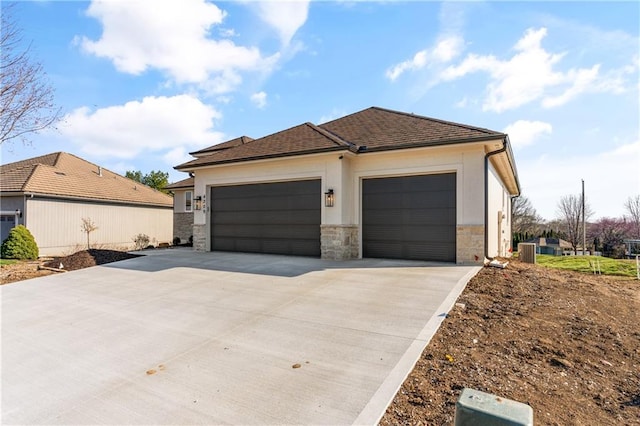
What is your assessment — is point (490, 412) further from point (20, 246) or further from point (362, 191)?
point (20, 246)

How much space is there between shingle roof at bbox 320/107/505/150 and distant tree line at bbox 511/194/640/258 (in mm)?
25648

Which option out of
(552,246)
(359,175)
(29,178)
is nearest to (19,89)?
(29,178)

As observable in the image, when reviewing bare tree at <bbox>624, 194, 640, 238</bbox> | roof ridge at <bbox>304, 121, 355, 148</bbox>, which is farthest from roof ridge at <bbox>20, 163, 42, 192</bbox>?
bare tree at <bbox>624, 194, 640, 238</bbox>

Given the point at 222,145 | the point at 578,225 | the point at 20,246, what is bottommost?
the point at 20,246

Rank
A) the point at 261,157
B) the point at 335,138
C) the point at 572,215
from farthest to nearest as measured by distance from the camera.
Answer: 1. the point at 572,215
2. the point at 261,157
3. the point at 335,138

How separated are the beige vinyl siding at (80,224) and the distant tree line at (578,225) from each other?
1272 inches

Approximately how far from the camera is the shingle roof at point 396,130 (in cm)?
886

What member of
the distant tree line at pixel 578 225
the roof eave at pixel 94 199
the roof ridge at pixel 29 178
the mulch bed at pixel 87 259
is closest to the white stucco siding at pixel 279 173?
the mulch bed at pixel 87 259

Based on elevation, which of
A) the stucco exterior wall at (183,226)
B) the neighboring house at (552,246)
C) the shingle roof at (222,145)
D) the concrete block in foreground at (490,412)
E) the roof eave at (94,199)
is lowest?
the neighboring house at (552,246)

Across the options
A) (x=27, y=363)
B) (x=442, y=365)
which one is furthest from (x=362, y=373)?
(x=27, y=363)

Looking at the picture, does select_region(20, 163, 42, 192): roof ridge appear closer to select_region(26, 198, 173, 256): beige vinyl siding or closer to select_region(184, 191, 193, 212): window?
select_region(26, 198, 173, 256): beige vinyl siding

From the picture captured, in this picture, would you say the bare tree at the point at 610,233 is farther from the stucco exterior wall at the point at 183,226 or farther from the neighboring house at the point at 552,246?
the stucco exterior wall at the point at 183,226

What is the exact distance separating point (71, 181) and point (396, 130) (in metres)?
17.9

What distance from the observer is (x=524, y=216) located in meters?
37.3
